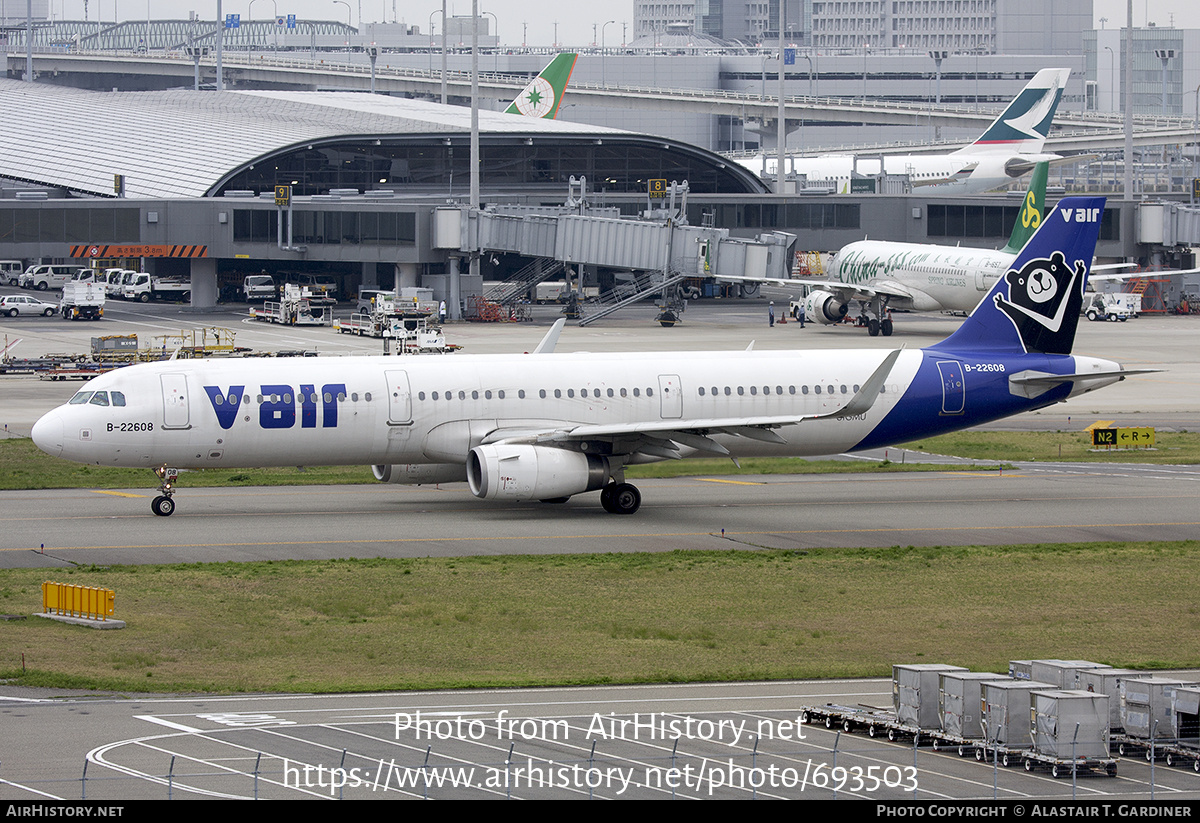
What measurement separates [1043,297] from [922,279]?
53.7 metres

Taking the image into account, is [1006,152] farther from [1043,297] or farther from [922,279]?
[1043,297]

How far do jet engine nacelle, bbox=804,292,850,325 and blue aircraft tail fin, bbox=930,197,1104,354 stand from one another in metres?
54.4

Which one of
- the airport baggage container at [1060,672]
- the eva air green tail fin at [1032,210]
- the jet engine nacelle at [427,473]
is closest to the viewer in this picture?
the airport baggage container at [1060,672]

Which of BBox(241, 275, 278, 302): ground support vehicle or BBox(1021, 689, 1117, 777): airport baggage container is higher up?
BBox(241, 275, 278, 302): ground support vehicle

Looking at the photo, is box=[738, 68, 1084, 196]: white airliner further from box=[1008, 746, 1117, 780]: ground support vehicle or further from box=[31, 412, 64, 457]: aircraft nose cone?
box=[1008, 746, 1117, 780]: ground support vehicle

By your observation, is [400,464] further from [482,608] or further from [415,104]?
[415,104]

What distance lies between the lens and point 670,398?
44.4 m

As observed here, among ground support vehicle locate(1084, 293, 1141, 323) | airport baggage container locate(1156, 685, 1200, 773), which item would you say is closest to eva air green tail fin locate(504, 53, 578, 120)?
ground support vehicle locate(1084, 293, 1141, 323)

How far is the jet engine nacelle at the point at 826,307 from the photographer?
102 meters

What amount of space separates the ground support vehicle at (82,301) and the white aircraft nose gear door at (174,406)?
68.2 meters

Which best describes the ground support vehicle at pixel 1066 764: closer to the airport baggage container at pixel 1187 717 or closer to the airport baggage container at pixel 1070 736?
the airport baggage container at pixel 1070 736

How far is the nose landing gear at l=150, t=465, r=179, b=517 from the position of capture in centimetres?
4184

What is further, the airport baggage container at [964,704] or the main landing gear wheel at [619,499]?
the main landing gear wheel at [619,499]

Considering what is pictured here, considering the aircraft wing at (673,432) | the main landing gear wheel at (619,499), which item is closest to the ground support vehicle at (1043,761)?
the aircraft wing at (673,432)
